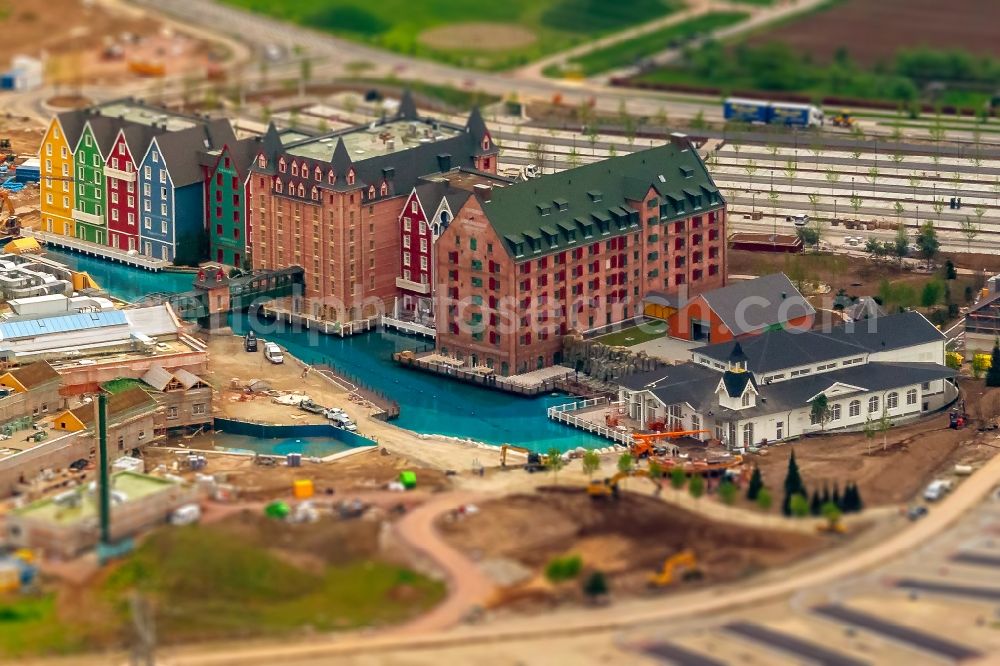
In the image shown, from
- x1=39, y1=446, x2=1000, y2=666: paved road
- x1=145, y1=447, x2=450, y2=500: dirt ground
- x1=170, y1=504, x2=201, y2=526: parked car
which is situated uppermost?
x1=170, y1=504, x2=201, y2=526: parked car

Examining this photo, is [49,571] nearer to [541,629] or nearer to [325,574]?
[325,574]

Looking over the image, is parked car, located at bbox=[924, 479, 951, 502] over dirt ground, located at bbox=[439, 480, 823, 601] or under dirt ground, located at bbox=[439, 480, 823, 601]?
over

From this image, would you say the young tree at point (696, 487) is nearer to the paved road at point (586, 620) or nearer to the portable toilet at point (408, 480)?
the paved road at point (586, 620)

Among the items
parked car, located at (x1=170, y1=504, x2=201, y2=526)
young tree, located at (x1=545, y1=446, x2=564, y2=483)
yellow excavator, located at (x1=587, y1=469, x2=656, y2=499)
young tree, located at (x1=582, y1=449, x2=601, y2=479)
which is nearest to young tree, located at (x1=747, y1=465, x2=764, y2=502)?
yellow excavator, located at (x1=587, y1=469, x2=656, y2=499)

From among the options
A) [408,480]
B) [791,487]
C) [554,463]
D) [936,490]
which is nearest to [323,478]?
[408,480]

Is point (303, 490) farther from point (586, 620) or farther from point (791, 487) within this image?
point (791, 487)

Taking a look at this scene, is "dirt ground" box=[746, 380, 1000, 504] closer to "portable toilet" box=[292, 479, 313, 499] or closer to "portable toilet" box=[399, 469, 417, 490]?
"portable toilet" box=[399, 469, 417, 490]
